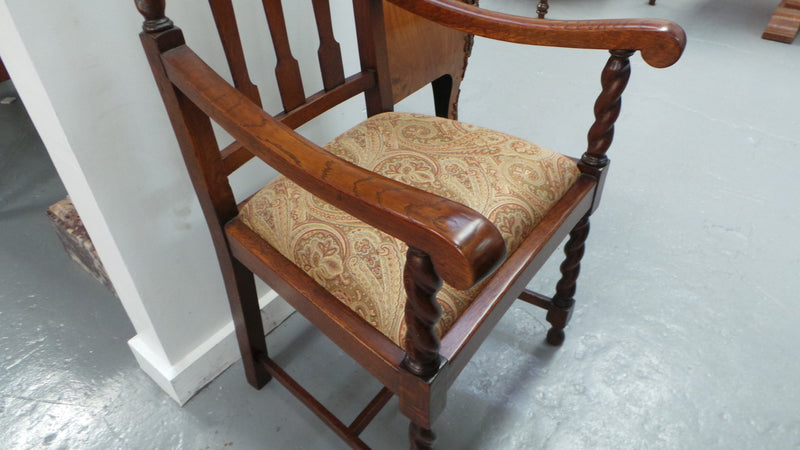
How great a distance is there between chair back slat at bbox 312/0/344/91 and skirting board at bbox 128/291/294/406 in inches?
22.8

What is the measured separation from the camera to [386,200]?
566 millimetres

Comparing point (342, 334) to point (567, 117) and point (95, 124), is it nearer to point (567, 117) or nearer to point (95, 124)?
point (95, 124)

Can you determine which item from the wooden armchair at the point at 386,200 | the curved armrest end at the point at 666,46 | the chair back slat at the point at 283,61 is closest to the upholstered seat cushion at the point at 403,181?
the wooden armchair at the point at 386,200

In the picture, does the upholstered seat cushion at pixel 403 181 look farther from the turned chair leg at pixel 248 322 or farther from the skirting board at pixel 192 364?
the skirting board at pixel 192 364

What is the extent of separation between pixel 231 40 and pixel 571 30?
520mm

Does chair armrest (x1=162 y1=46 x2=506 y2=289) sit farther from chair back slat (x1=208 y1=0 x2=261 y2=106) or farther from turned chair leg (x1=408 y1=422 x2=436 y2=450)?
turned chair leg (x1=408 y1=422 x2=436 y2=450)

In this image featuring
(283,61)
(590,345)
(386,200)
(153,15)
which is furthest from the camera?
(590,345)

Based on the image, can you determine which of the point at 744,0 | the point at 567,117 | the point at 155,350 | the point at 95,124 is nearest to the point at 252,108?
the point at 95,124

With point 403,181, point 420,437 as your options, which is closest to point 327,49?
point 403,181

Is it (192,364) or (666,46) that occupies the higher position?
(666,46)

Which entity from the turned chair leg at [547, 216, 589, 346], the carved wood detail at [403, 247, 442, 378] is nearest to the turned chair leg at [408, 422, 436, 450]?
the carved wood detail at [403, 247, 442, 378]

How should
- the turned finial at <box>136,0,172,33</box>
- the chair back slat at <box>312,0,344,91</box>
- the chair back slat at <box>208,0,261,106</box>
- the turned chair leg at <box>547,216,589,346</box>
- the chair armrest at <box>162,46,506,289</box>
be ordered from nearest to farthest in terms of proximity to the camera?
the chair armrest at <box>162,46,506,289</box>, the turned finial at <box>136,0,172,33</box>, the chair back slat at <box>208,0,261,106</box>, the chair back slat at <box>312,0,344,91</box>, the turned chair leg at <box>547,216,589,346</box>

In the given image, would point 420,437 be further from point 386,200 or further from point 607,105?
point 607,105

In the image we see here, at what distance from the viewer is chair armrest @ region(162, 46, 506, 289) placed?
521 mm
